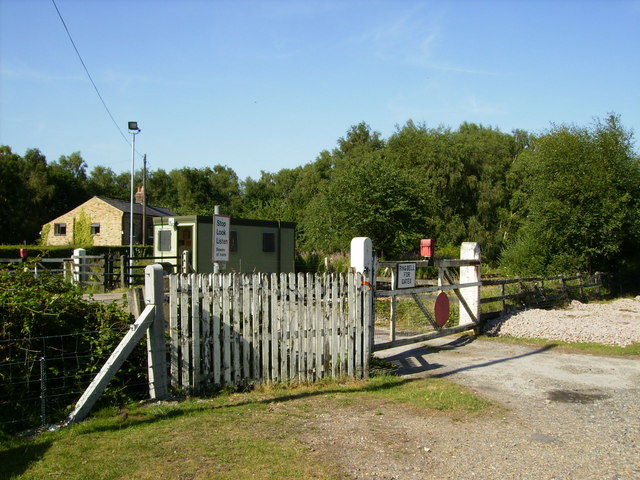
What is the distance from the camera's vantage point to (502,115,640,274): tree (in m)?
20.2

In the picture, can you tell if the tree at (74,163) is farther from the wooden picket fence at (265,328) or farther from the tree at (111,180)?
the wooden picket fence at (265,328)

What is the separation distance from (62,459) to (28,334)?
1.91m

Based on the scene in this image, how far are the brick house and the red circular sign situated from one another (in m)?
35.8

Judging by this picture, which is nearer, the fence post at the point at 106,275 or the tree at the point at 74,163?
the fence post at the point at 106,275

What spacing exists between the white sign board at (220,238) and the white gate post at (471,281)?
17.6 feet

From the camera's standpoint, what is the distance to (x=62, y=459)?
447cm

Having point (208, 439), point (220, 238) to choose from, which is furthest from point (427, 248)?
point (208, 439)

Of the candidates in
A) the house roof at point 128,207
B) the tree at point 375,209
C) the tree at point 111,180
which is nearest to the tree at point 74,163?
the tree at point 111,180

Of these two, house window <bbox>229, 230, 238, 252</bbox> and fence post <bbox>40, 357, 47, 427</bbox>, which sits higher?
house window <bbox>229, 230, 238, 252</bbox>

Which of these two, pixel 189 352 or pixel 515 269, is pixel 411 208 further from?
pixel 189 352

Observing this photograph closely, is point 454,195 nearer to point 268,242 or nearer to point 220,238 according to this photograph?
point 268,242

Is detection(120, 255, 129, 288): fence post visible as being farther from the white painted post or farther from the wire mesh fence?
the wire mesh fence

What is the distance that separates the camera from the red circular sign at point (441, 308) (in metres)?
10.4

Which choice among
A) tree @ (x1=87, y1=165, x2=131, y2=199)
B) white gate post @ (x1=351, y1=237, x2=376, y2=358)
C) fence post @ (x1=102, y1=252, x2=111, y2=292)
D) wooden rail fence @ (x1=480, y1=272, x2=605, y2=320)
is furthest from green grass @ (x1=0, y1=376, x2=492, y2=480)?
tree @ (x1=87, y1=165, x2=131, y2=199)
